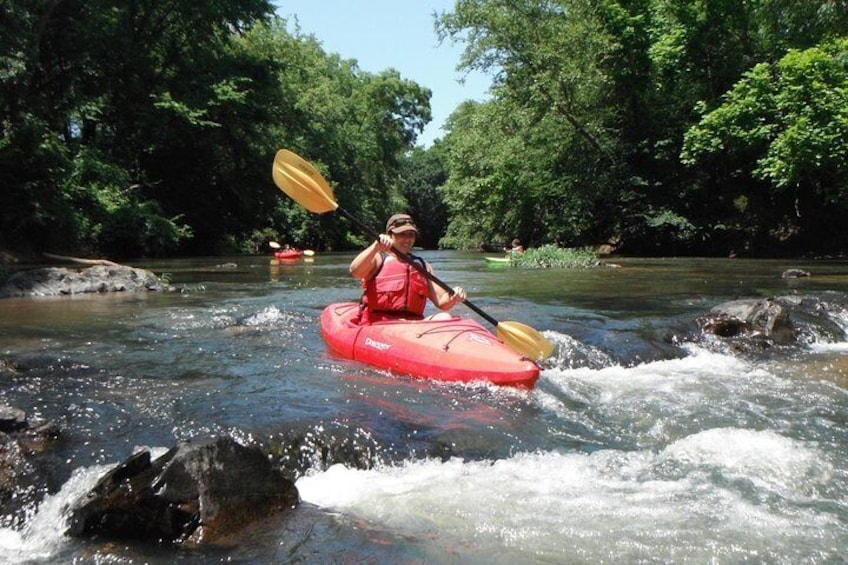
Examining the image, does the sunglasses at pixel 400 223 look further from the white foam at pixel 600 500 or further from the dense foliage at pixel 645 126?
the dense foliage at pixel 645 126

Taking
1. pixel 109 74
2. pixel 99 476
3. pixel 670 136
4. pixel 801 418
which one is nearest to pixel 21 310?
pixel 99 476

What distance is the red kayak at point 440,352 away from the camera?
15.7ft

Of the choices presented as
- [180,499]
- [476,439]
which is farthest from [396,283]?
[180,499]

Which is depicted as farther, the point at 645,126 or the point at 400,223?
the point at 645,126

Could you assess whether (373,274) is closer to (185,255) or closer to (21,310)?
(21,310)

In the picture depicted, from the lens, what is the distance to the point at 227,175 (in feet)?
76.7

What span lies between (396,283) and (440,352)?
94 cm

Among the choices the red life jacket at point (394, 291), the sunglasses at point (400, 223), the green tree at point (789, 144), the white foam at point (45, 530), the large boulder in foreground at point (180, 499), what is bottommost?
the white foam at point (45, 530)

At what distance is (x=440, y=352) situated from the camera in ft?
16.4

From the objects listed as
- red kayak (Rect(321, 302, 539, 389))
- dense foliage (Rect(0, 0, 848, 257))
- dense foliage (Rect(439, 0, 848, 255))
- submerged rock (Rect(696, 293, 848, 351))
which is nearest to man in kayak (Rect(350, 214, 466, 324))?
red kayak (Rect(321, 302, 539, 389))

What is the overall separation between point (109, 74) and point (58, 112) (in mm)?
3905

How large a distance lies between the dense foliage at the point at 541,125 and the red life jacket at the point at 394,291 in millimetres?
9970

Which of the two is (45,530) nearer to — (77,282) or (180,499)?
(180,499)

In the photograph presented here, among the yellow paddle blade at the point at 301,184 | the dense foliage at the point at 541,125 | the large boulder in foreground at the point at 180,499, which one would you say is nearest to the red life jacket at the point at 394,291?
the yellow paddle blade at the point at 301,184
